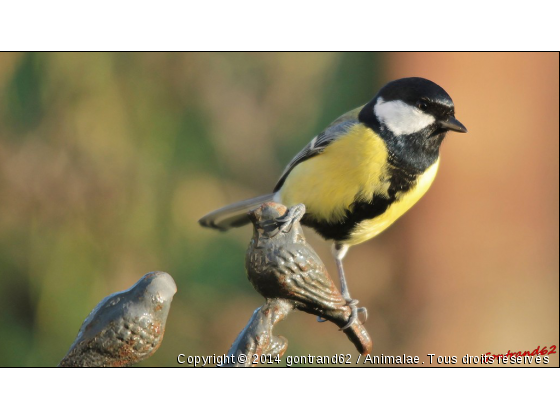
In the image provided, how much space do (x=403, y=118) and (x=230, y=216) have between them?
700mm

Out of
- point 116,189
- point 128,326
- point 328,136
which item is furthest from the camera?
point 116,189

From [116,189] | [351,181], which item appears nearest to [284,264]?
[351,181]

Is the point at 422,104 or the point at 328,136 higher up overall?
the point at 422,104

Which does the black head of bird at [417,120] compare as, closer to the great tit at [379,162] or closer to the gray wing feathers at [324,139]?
the great tit at [379,162]

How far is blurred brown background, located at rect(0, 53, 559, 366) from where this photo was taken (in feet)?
6.70

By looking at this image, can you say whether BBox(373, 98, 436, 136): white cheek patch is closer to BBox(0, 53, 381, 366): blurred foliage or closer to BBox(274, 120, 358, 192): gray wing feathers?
BBox(274, 120, 358, 192): gray wing feathers

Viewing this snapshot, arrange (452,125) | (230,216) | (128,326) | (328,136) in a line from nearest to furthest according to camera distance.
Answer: (128,326) → (452,125) → (328,136) → (230,216)

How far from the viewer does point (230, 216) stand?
6.47 ft

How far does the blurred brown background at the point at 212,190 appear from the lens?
6.70ft

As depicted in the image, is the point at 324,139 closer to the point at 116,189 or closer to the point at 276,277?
the point at 116,189

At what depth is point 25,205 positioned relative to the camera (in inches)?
A: 81.4

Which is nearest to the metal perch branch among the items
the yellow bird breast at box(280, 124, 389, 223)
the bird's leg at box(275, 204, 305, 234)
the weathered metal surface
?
the bird's leg at box(275, 204, 305, 234)

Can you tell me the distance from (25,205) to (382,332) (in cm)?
163

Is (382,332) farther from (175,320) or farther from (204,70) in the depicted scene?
(204,70)
